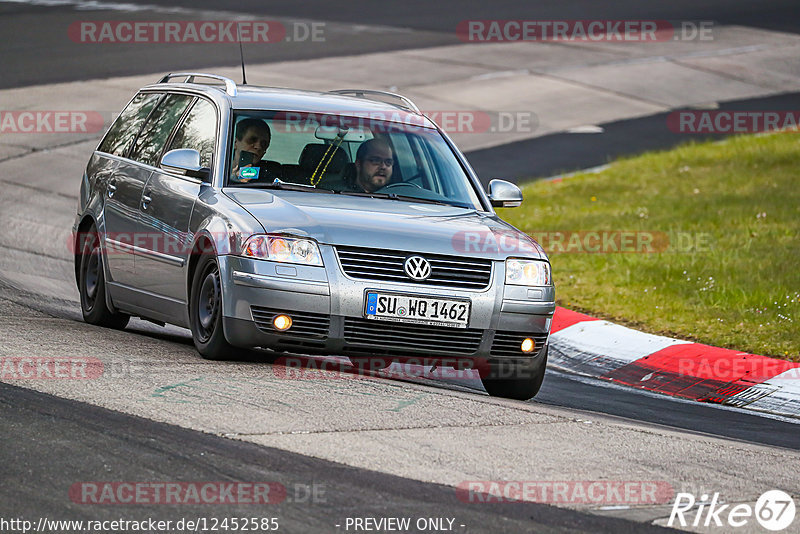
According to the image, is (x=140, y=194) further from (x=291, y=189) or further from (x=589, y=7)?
(x=589, y=7)

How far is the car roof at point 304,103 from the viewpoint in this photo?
855 cm

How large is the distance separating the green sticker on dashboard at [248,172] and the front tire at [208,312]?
2.41 feet

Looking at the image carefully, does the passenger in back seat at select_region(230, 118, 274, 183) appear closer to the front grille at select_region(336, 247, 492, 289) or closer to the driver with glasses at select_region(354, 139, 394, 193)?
the driver with glasses at select_region(354, 139, 394, 193)

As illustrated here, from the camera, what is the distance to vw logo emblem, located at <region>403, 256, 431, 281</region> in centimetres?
728

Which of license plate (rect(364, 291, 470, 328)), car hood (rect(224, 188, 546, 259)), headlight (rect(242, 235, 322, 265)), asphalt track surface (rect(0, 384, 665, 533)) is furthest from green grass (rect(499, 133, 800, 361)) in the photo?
asphalt track surface (rect(0, 384, 665, 533))

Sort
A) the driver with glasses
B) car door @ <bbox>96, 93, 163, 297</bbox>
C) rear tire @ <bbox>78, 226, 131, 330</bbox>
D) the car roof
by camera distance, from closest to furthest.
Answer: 1. the driver with glasses
2. the car roof
3. car door @ <bbox>96, 93, 163, 297</bbox>
4. rear tire @ <bbox>78, 226, 131, 330</bbox>

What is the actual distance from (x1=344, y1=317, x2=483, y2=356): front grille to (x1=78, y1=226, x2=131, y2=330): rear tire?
2.50 m

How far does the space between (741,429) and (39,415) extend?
151 inches

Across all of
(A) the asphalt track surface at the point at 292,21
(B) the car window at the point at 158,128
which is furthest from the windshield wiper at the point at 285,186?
(A) the asphalt track surface at the point at 292,21

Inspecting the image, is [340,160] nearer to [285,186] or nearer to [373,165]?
[373,165]

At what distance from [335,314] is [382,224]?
60cm

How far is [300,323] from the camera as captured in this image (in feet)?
23.8

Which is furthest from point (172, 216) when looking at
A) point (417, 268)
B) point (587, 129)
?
point (587, 129)

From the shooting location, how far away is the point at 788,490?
19.2 ft
